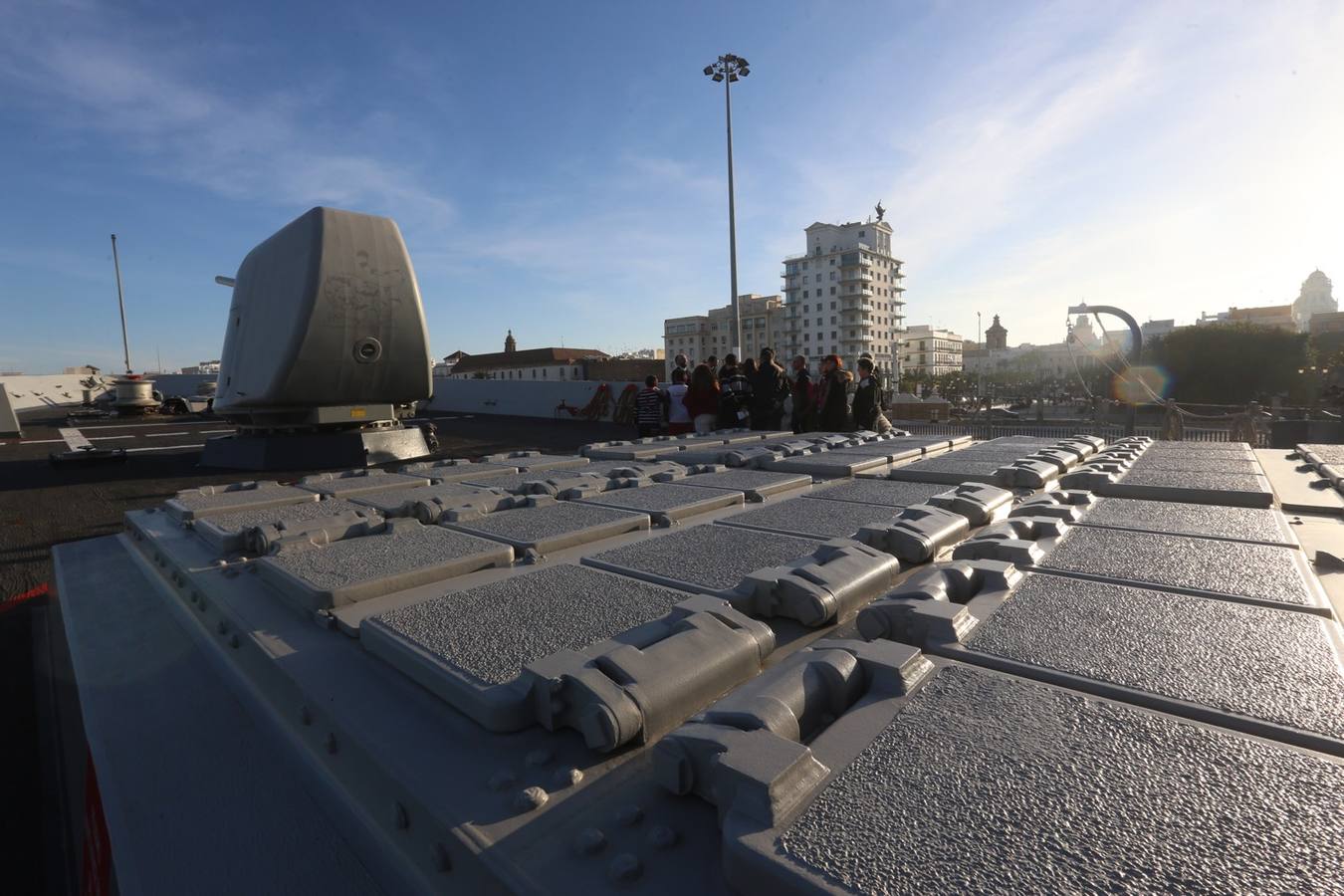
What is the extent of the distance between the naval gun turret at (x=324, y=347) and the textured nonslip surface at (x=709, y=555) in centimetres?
618

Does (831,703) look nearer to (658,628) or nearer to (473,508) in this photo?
(658,628)

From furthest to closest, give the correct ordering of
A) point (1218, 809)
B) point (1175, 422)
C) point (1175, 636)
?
point (1175, 422), point (1175, 636), point (1218, 809)

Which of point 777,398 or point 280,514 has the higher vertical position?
point 777,398

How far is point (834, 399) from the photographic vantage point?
7977 millimetres

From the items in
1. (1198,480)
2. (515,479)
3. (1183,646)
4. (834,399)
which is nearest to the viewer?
(1183,646)

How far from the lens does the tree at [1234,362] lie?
34.7m

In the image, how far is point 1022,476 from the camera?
3.05 m

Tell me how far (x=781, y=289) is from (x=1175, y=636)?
3112 inches

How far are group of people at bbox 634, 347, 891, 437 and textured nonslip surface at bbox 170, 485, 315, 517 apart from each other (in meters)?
5.71

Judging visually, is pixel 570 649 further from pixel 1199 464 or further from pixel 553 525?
pixel 1199 464

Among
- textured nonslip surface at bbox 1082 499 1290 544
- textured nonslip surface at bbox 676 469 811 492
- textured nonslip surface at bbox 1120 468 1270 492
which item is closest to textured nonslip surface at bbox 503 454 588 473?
textured nonslip surface at bbox 676 469 811 492

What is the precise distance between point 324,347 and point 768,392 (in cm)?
536

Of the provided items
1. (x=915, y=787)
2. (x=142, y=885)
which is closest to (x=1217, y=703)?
(x=915, y=787)

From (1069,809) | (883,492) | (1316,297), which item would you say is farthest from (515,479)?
(1316,297)
